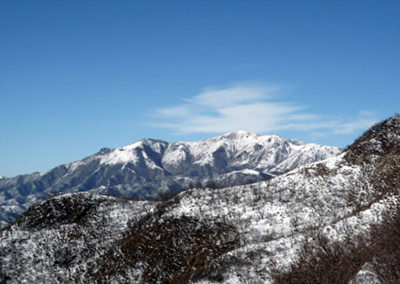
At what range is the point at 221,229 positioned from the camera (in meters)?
42.6

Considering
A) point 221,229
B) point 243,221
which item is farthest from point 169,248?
point 243,221

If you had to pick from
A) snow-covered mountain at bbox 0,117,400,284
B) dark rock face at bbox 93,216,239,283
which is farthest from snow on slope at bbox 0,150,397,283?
dark rock face at bbox 93,216,239,283

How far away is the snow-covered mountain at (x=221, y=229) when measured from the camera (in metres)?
31.9

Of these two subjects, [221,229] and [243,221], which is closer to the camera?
[221,229]

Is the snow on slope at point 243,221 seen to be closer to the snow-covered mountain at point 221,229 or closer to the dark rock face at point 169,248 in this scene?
the snow-covered mountain at point 221,229

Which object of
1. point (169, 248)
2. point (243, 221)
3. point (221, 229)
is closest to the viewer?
point (169, 248)

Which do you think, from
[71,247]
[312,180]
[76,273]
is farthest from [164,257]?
[312,180]

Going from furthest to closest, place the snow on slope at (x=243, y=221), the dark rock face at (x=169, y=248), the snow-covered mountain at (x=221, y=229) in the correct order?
the dark rock face at (x=169, y=248)
the snow on slope at (x=243, y=221)
the snow-covered mountain at (x=221, y=229)

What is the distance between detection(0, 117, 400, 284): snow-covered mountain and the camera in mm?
31875

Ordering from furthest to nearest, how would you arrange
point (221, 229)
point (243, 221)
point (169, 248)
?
1. point (243, 221)
2. point (221, 229)
3. point (169, 248)

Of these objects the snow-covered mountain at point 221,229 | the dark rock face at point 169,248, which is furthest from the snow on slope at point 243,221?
the dark rock face at point 169,248

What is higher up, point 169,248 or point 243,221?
point 243,221

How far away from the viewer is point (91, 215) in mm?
52000

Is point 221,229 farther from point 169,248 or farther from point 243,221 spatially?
point 169,248
